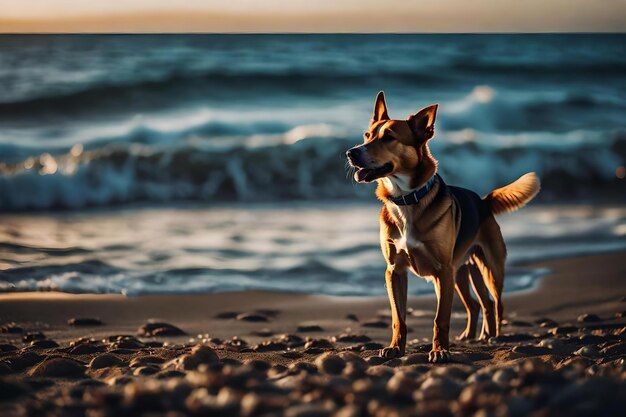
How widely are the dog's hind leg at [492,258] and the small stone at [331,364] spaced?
167cm

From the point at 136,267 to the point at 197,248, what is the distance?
956 mm

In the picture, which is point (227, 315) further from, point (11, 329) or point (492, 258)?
point (492, 258)

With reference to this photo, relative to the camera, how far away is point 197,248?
9.08 meters

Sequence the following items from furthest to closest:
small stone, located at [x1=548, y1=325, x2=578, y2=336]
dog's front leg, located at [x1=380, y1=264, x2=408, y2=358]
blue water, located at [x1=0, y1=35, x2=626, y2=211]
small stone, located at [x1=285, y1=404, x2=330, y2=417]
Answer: blue water, located at [x1=0, y1=35, x2=626, y2=211], small stone, located at [x1=548, y1=325, x2=578, y2=336], dog's front leg, located at [x1=380, y1=264, x2=408, y2=358], small stone, located at [x1=285, y1=404, x2=330, y2=417]

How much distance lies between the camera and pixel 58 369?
437cm

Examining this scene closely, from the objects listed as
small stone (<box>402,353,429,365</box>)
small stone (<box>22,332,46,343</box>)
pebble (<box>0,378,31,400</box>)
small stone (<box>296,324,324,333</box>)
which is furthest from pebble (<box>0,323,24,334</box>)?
small stone (<box>402,353,429,365</box>)

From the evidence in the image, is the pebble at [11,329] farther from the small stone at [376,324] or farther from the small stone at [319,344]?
the small stone at [376,324]

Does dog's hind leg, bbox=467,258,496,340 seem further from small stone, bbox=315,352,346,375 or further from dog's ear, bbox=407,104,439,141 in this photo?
small stone, bbox=315,352,346,375

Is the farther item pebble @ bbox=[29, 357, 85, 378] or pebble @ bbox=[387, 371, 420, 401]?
pebble @ bbox=[29, 357, 85, 378]

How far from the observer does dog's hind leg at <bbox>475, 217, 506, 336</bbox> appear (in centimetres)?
545

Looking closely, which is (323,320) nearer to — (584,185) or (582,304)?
(582,304)

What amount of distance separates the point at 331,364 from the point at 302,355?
3.16 ft

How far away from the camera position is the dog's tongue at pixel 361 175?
4.54 metres

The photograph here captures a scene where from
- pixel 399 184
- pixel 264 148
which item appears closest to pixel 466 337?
pixel 399 184
